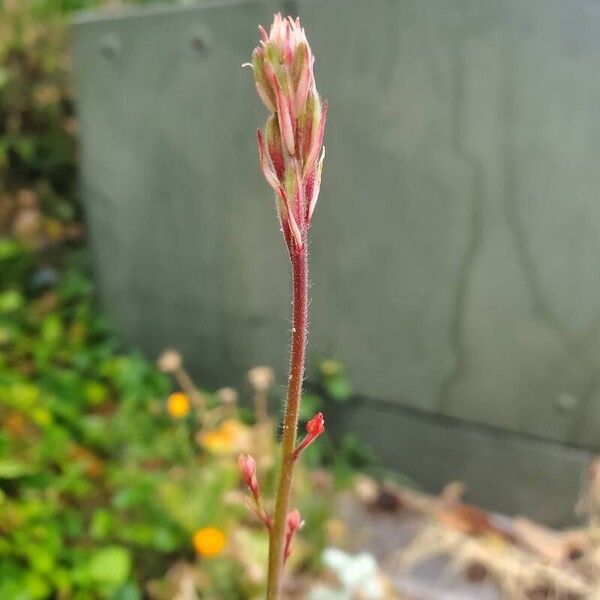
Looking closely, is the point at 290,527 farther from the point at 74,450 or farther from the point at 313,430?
the point at 74,450

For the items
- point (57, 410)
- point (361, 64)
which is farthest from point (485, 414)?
point (57, 410)

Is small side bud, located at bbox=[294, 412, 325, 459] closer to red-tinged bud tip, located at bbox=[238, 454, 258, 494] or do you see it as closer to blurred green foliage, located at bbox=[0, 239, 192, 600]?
red-tinged bud tip, located at bbox=[238, 454, 258, 494]

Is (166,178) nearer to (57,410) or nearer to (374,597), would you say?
(57,410)

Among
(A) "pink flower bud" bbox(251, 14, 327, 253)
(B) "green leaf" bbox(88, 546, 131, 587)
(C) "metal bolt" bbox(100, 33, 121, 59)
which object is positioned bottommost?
(B) "green leaf" bbox(88, 546, 131, 587)

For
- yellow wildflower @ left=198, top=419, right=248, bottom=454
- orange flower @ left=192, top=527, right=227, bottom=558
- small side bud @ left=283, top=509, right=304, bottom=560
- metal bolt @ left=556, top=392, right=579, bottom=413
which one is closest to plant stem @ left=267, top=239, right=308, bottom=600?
small side bud @ left=283, top=509, right=304, bottom=560

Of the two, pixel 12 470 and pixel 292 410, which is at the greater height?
pixel 292 410

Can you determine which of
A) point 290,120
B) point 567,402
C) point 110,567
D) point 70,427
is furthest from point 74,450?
point 290,120
